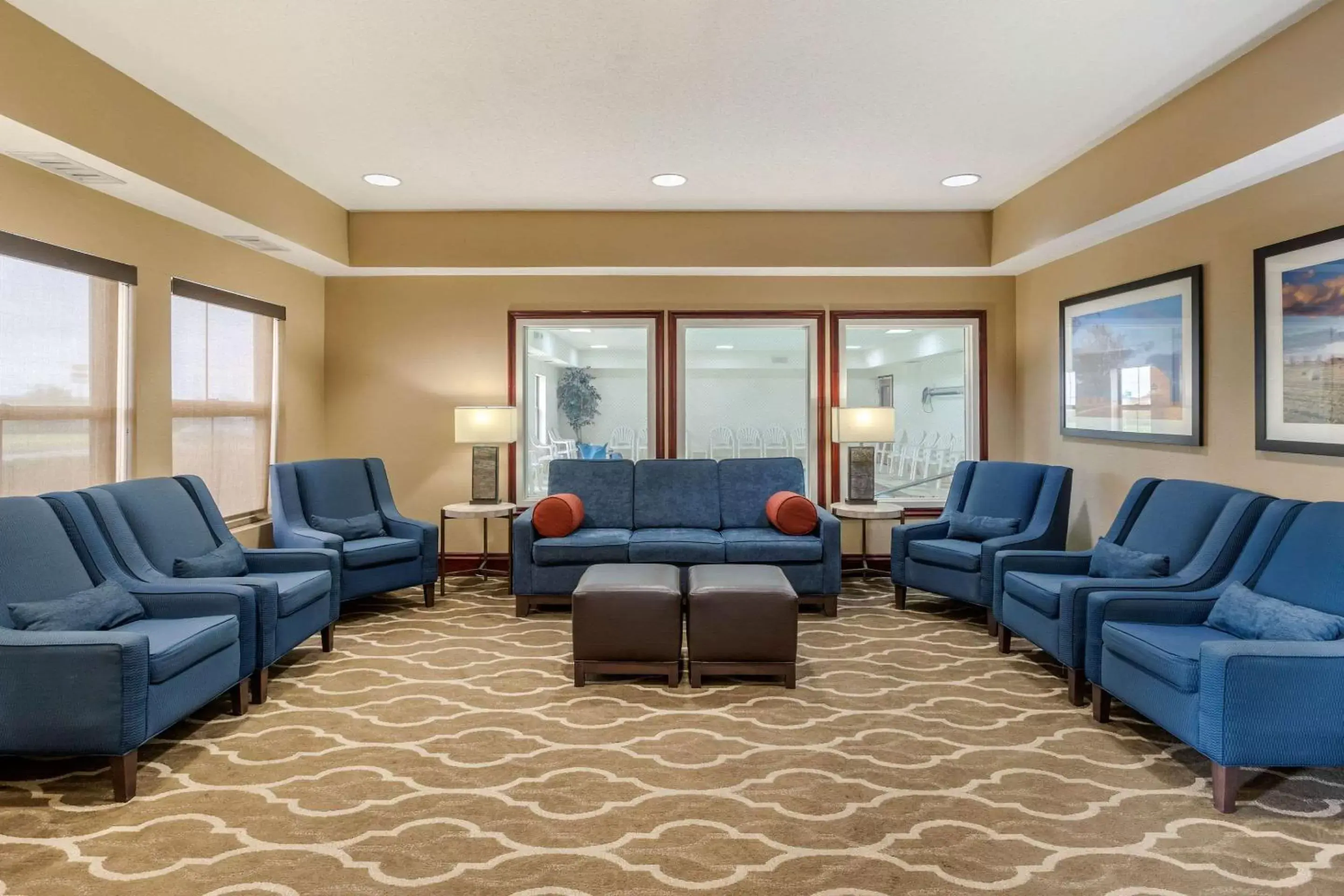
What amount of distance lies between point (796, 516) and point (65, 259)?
14.2 ft

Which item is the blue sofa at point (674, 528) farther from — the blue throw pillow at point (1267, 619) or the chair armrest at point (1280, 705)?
the chair armrest at point (1280, 705)

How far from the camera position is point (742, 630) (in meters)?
3.94

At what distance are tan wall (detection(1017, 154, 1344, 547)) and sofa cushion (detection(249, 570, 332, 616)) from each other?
4.80 meters

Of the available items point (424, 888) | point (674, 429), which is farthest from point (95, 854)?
point (674, 429)

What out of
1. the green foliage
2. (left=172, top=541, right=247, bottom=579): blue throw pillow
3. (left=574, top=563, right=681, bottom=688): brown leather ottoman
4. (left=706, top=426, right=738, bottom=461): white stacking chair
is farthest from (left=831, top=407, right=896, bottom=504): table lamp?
(left=172, top=541, right=247, bottom=579): blue throw pillow

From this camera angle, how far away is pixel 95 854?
8.00 feet

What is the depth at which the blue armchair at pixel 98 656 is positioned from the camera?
8.86 feet

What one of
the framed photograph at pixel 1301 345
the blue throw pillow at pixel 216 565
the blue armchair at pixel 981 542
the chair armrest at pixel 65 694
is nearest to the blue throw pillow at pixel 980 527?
the blue armchair at pixel 981 542

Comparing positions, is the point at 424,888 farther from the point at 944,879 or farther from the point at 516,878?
the point at 944,879

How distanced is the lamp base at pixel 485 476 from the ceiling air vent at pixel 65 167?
2932mm

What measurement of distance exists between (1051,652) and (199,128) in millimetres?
5131

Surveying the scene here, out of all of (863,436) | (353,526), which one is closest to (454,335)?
(353,526)

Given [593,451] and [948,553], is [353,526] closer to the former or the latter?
[593,451]

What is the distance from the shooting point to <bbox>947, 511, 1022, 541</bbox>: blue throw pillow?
207 inches
